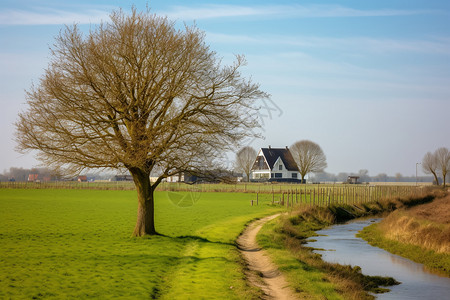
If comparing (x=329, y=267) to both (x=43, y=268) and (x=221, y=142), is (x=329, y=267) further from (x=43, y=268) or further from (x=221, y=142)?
(x=43, y=268)

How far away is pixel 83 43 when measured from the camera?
82.1 ft

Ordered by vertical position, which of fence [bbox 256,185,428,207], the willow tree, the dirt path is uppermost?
the willow tree

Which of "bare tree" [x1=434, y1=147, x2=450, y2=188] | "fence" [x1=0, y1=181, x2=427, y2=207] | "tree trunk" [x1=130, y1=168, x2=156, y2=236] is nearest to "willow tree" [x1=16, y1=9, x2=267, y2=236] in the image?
"tree trunk" [x1=130, y1=168, x2=156, y2=236]

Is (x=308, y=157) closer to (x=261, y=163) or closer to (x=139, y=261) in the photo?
(x=261, y=163)

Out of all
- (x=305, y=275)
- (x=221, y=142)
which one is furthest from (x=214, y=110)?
(x=305, y=275)

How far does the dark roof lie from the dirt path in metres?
96.2

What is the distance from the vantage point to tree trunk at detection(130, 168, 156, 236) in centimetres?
2755

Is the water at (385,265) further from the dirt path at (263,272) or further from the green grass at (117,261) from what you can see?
the green grass at (117,261)

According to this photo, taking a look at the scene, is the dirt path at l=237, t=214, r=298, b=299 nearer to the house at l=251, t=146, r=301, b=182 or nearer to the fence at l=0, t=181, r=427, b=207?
the fence at l=0, t=181, r=427, b=207

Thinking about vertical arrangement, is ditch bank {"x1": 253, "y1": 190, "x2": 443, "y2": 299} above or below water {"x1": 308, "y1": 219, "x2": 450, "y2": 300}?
above

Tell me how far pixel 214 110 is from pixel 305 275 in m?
10.9

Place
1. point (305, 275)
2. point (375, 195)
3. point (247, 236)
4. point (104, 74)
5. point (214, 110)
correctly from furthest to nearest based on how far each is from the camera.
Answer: point (375, 195), point (247, 236), point (214, 110), point (104, 74), point (305, 275)

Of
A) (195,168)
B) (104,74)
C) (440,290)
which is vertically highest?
(104,74)

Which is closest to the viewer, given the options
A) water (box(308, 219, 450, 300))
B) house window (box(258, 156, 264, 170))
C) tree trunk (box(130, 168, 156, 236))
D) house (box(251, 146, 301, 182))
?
water (box(308, 219, 450, 300))
